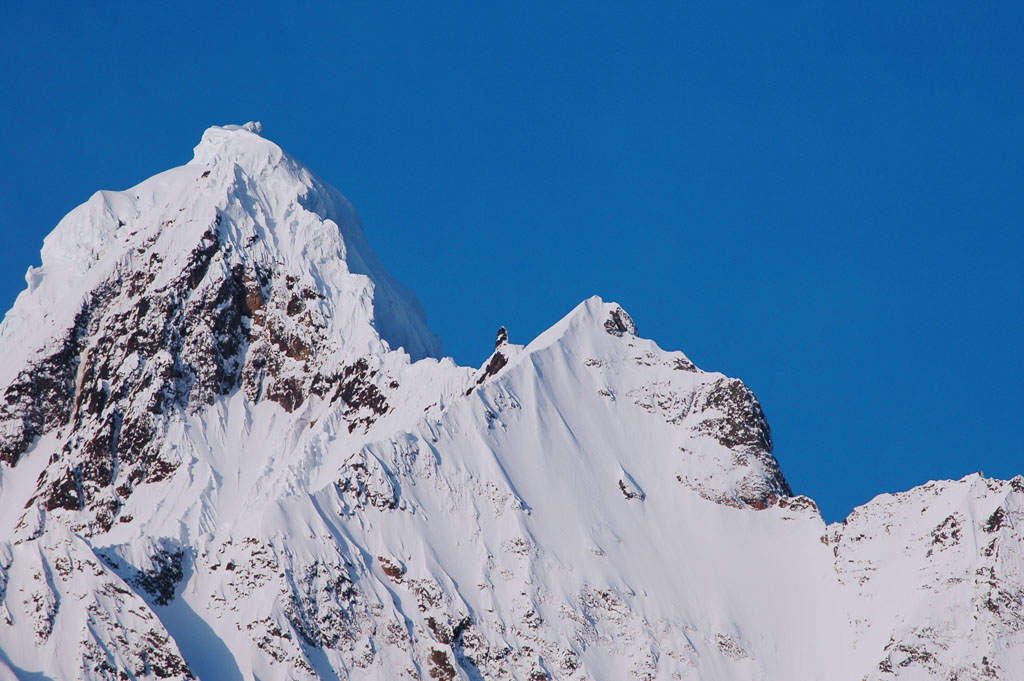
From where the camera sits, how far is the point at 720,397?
197 metres

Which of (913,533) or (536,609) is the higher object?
(913,533)

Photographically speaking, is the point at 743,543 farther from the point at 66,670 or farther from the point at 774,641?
the point at 66,670

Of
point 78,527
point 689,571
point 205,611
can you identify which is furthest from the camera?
point 78,527

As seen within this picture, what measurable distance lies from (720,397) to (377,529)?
3969 centimetres

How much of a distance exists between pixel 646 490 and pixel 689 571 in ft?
35.8

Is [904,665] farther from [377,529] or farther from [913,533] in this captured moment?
[377,529]

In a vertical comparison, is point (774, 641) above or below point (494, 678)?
above

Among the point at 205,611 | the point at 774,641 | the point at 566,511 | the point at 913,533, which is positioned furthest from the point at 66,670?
the point at 913,533

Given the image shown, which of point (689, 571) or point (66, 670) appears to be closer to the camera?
point (66, 670)

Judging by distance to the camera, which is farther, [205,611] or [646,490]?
[646,490]

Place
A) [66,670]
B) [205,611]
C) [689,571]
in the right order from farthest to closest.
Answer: [689,571]
[205,611]
[66,670]

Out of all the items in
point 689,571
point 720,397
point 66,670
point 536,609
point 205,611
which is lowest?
point 66,670

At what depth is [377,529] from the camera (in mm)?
175250

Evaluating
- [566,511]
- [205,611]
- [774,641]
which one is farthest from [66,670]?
[774,641]
